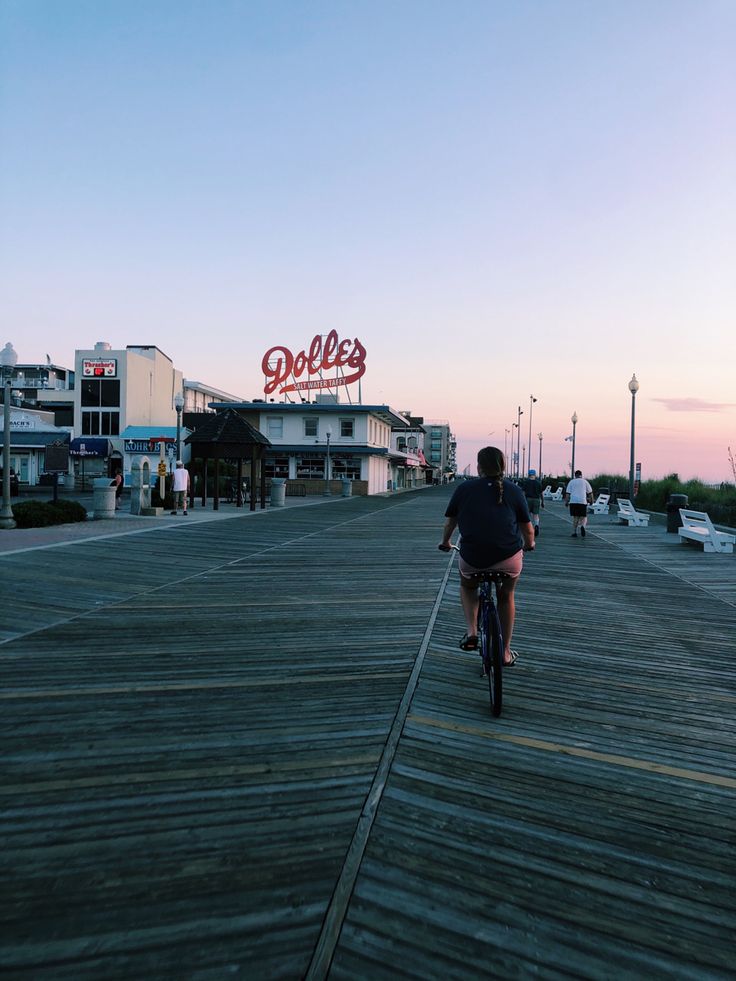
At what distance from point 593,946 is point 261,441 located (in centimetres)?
2922

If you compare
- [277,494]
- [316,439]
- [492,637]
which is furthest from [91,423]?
[492,637]

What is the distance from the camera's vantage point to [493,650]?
523 cm

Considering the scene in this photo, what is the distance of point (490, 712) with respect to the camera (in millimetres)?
5270

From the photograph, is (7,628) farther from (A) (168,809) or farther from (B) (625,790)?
(B) (625,790)

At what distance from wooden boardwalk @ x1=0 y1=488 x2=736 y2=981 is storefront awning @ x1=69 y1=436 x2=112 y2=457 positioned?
5013 cm

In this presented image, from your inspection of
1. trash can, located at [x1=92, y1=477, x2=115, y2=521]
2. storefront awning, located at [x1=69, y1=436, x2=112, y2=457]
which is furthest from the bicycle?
storefront awning, located at [x1=69, y1=436, x2=112, y2=457]

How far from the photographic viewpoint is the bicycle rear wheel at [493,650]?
5152mm

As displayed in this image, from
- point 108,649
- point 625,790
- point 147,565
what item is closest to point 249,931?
point 625,790

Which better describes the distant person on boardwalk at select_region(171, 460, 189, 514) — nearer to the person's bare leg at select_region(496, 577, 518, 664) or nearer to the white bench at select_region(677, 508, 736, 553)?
the white bench at select_region(677, 508, 736, 553)

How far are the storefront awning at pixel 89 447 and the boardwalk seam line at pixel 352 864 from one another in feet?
178

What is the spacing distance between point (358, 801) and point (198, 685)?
2.42 m

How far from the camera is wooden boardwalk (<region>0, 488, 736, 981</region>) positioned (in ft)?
8.76

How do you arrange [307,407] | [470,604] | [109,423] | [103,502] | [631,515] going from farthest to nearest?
[109,423] → [307,407] → [631,515] → [103,502] → [470,604]

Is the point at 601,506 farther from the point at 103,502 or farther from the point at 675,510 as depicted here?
the point at 103,502
